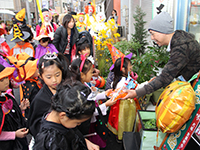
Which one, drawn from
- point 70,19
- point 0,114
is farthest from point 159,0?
point 0,114

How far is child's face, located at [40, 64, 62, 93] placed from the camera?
1.59 meters

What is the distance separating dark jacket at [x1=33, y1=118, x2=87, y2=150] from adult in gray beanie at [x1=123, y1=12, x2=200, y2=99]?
0.89 m

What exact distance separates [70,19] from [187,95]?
3102mm

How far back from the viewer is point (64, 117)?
101 cm

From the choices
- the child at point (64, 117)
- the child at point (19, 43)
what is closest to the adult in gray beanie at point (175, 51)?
the child at point (64, 117)

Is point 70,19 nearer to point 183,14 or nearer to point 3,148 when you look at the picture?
point 183,14

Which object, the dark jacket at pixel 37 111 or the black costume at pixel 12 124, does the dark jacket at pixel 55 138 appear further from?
the black costume at pixel 12 124

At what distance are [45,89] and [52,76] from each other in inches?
5.9

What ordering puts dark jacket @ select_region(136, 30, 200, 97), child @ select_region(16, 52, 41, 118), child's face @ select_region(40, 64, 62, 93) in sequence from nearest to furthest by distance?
dark jacket @ select_region(136, 30, 200, 97)
child's face @ select_region(40, 64, 62, 93)
child @ select_region(16, 52, 41, 118)

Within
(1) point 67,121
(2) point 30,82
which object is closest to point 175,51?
(1) point 67,121

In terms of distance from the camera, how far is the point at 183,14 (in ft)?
10.5

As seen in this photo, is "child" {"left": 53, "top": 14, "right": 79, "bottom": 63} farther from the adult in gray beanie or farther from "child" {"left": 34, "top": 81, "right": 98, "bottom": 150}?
"child" {"left": 34, "top": 81, "right": 98, "bottom": 150}

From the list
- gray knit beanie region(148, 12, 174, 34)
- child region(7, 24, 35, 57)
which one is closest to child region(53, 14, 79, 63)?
child region(7, 24, 35, 57)

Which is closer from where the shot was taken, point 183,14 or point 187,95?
point 187,95
